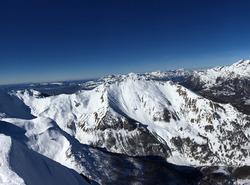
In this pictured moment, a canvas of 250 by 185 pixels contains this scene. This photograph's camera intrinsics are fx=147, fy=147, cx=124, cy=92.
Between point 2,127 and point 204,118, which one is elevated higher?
point 2,127

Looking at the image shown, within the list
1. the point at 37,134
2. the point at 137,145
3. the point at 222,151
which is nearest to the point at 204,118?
the point at 222,151

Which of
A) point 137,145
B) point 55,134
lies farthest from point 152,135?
point 55,134

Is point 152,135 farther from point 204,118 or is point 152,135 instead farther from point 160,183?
point 160,183

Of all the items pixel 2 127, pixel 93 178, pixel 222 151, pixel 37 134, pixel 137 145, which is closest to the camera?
pixel 93 178

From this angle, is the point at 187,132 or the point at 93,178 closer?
the point at 93,178

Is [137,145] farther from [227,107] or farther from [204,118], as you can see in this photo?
[227,107]

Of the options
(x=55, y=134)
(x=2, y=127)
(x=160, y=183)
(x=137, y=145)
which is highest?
(x=2, y=127)

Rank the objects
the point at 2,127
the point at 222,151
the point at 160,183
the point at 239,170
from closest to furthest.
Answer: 1. the point at 160,183
2. the point at 2,127
3. the point at 239,170
4. the point at 222,151

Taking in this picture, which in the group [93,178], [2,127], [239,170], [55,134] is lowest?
[239,170]

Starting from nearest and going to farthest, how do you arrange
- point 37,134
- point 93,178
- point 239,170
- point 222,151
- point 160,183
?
point 93,178
point 160,183
point 37,134
point 239,170
point 222,151
